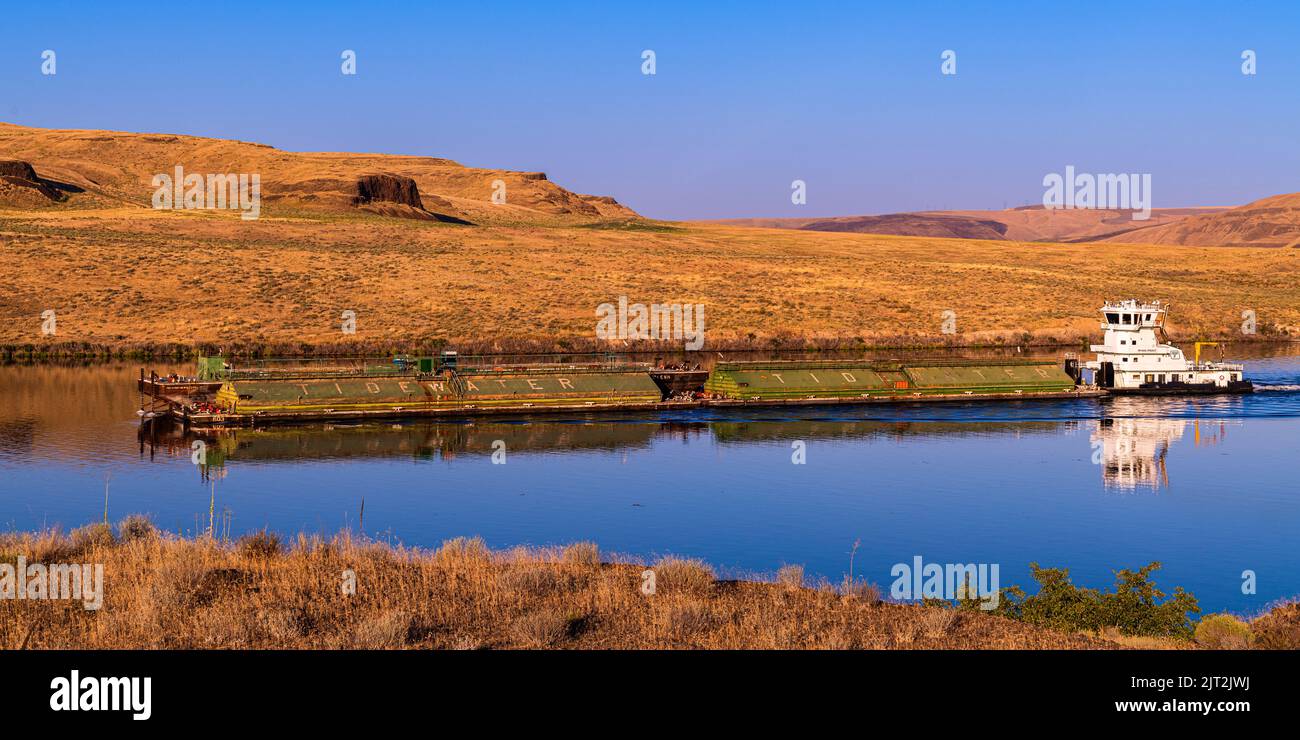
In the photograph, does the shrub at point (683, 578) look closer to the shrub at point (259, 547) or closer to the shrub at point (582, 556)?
the shrub at point (582, 556)

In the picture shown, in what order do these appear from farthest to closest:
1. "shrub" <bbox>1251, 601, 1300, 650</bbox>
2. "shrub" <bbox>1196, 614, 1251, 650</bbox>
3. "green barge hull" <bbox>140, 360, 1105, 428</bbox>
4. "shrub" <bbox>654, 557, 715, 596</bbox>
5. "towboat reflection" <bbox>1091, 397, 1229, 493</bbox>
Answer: "green barge hull" <bbox>140, 360, 1105, 428</bbox> < "towboat reflection" <bbox>1091, 397, 1229, 493</bbox> < "shrub" <bbox>654, 557, 715, 596</bbox> < "shrub" <bbox>1196, 614, 1251, 650</bbox> < "shrub" <bbox>1251, 601, 1300, 650</bbox>

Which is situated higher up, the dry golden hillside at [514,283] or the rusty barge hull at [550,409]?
the dry golden hillside at [514,283]

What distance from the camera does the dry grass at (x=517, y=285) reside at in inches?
4016

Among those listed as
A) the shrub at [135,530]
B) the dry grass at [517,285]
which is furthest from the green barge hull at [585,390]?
the shrub at [135,530]

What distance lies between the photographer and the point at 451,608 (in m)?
20.3

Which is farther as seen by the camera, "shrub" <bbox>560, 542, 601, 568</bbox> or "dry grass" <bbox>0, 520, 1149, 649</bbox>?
"shrub" <bbox>560, 542, 601, 568</bbox>

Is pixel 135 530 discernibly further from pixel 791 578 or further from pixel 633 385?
pixel 633 385

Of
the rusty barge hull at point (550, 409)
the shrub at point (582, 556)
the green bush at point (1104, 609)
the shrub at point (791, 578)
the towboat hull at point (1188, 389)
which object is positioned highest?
the towboat hull at point (1188, 389)

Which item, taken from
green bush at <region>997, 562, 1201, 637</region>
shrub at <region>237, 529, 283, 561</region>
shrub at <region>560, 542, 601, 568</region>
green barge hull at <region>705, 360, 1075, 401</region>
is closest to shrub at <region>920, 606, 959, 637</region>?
green bush at <region>997, 562, 1201, 637</region>

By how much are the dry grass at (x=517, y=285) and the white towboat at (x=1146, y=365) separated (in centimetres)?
2877

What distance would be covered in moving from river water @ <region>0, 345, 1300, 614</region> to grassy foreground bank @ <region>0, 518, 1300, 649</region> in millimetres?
5099

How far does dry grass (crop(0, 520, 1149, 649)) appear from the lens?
59.3ft

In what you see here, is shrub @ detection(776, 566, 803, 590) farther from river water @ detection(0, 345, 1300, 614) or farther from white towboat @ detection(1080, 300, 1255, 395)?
white towboat @ detection(1080, 300, 1255, 395)
